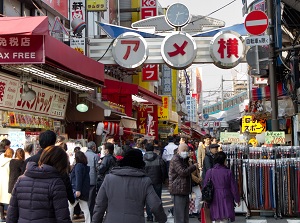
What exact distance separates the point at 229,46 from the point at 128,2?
22.1 metres

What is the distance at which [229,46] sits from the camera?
1817cm

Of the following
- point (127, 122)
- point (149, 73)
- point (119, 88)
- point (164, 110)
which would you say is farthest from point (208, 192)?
point (164, 110)

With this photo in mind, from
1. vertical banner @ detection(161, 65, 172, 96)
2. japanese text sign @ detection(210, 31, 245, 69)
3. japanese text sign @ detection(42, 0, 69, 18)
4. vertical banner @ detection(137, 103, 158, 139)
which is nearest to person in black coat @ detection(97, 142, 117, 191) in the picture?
japanese text sign @ detection(210, 31, 245, 69)

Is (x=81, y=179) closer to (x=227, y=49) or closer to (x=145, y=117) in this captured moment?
(x=227, y=49)

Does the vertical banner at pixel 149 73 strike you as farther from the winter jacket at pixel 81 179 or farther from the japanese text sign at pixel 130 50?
the winter jacket at pixel 81 179

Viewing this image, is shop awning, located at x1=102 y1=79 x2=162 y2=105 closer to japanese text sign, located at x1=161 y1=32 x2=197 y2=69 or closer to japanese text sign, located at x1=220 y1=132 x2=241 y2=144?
japanese text sign, located at x1=220 y1=132 x2=241 y2=144

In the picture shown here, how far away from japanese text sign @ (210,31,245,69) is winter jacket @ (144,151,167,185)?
19.5 ft

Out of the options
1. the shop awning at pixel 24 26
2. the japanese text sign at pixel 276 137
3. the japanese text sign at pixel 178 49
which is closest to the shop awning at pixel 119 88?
the japanese text sign at pixel 178 49

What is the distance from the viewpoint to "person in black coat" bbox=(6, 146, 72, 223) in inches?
235

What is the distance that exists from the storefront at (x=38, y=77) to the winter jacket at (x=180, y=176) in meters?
4.24

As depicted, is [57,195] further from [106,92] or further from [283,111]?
[106,92]

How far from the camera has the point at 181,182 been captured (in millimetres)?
10758

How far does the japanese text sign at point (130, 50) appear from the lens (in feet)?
58.9

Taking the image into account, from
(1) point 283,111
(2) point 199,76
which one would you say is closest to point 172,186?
(1) point 283,111
